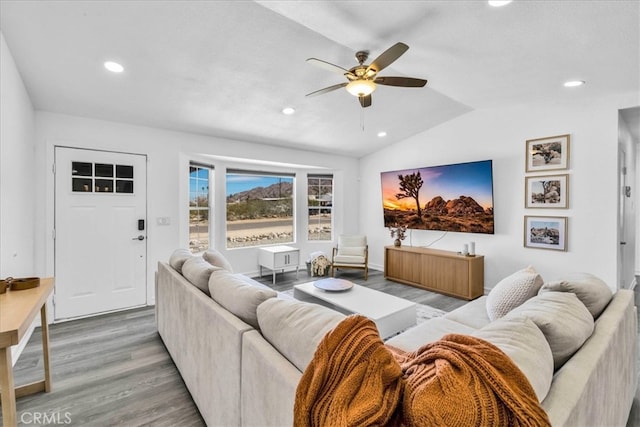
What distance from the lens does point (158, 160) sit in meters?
3.84

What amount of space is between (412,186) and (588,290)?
11.8 ft

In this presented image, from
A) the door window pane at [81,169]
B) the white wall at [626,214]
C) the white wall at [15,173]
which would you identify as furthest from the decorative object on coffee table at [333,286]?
the white wall at [626,214]

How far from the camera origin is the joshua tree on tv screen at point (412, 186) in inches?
194

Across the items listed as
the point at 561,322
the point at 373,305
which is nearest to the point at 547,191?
the point at 373,305

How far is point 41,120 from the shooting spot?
10.3 feet

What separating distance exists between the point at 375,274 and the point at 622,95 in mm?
4115

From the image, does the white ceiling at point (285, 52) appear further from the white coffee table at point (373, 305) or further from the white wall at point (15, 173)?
the white coffee table at point (373, 305)

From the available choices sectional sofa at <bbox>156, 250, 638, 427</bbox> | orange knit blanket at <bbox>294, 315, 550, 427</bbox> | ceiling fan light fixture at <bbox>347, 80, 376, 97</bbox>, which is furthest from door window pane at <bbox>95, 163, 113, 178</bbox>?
orange knit blanket at <bbox>294, 315, 550, 427</bbox>

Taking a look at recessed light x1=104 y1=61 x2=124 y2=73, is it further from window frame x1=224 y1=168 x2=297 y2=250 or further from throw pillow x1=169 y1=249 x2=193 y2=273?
window frame x1=224 y1=168 x2=297 y2=250

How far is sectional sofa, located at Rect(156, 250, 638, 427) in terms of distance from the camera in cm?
97

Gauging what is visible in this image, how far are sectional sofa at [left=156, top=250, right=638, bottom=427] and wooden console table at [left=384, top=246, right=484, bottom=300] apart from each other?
7.12 feet

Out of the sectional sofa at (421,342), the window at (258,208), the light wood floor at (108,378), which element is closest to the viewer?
the sectional sofa at (421,342)

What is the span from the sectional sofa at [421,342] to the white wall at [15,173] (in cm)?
150

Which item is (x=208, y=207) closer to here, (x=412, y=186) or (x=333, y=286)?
(x=333, y=286)
